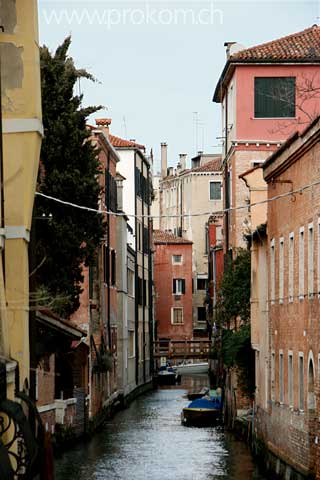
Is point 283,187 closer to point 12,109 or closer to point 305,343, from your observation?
point 305,343

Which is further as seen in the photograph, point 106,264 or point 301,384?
point 106,264

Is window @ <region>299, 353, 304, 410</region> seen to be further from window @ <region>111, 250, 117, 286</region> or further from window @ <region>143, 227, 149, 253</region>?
window @ <region>143, 227, 149, 253</region>

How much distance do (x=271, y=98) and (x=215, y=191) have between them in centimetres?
5954

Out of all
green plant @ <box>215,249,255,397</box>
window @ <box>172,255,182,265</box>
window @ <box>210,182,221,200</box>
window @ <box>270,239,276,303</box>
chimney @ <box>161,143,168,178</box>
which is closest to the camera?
window @ <box>270,239,276,303</box>

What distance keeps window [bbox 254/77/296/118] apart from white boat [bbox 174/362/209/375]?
147 ft

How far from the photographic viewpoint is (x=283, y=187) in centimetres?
2883

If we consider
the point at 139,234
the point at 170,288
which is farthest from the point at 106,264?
the point at 170,288

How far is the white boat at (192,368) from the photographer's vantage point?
91.6 m

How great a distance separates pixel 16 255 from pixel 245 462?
2299 centimetres

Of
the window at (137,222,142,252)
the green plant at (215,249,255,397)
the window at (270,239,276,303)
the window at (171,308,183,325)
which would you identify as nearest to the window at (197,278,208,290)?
the window at (171,308,183,325)

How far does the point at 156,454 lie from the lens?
36.8 m

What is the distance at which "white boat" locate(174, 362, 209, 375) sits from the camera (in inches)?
3606

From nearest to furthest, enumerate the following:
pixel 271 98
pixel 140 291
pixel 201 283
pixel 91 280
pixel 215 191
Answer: pixel 91 280
pixel 271 98
pixel 140 291
pixel 201 283
pixel 215 191

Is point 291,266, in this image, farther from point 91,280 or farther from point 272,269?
point 91,280
